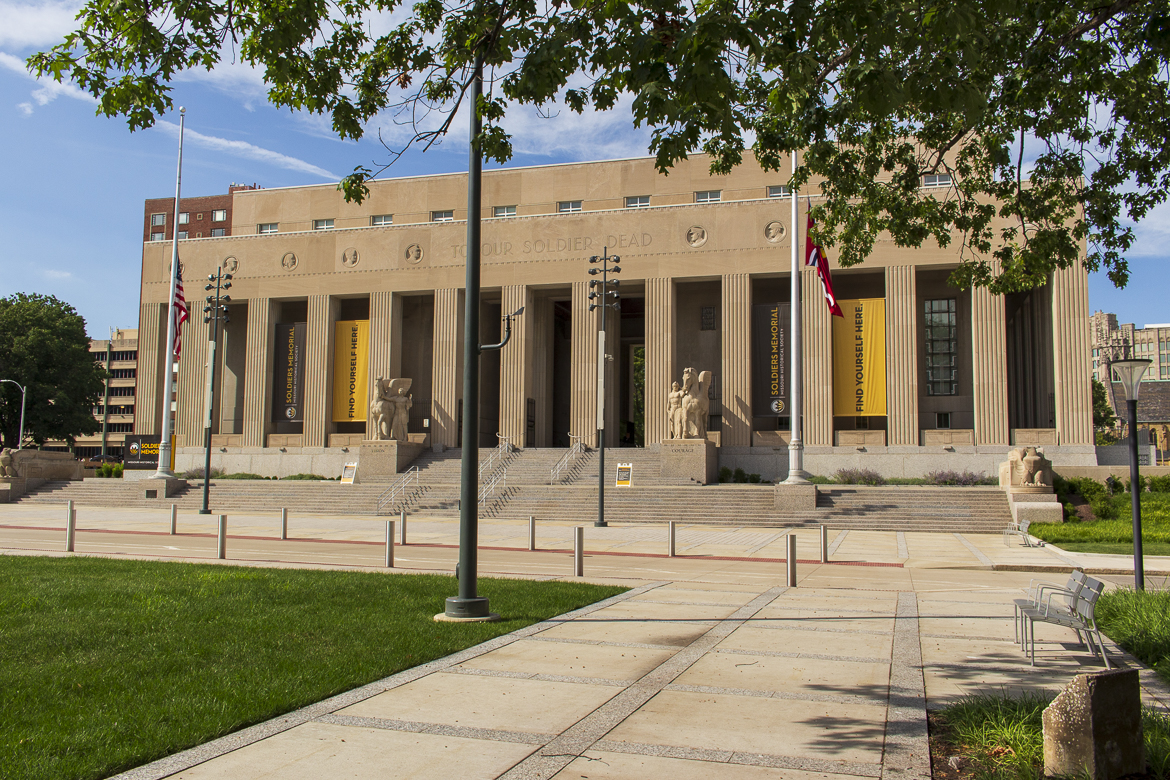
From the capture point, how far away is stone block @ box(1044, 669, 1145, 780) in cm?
440

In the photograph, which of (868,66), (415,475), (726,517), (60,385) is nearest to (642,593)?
(868,66)

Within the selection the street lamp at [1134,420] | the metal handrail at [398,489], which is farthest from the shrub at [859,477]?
the street lamp at [1134,420]

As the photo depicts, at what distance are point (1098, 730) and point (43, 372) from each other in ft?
254

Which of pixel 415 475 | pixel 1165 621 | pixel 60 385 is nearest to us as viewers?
pixel 1165 621

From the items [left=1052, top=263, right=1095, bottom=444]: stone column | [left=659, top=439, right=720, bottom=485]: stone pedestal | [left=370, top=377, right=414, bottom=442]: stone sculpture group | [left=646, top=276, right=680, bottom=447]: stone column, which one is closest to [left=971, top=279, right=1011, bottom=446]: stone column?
[left=1052, top=263, right=1095, bottom=444]: stone column

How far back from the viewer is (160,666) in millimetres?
6934

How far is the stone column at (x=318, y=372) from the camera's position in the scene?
158 feet

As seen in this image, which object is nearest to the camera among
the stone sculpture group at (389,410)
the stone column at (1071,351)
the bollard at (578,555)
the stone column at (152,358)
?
the bollard at (578,555)

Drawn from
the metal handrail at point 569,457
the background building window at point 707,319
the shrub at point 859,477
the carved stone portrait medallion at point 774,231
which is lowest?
the shrub at point 859,477

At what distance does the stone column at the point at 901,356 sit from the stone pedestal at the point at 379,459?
24202 millimetres

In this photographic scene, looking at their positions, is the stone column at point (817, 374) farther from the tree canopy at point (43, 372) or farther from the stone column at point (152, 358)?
the tree canopy at point (43, 372)

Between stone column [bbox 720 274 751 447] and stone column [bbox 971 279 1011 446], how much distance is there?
35.0 feet

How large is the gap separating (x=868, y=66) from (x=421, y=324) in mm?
47338

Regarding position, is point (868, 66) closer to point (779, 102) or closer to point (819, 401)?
point (779, 102)
